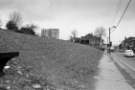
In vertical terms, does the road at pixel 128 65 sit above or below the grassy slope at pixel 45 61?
below

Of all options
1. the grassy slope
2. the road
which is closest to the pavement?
the grassy slope

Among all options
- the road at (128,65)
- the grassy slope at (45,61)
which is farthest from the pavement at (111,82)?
the road at (128,65)

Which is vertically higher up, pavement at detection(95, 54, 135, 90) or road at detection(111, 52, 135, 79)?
pavement at detection(95, 54, 135, 90)

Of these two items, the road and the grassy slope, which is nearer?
the grassy slope

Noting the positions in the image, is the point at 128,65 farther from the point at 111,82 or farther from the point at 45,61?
the point at 45,61

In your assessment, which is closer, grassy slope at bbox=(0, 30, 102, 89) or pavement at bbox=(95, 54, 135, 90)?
grassy slope at bbox=(0, 30, 102, 89)

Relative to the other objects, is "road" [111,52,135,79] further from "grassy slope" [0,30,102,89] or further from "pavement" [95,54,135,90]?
"grassy slope" [0,30,102,89]

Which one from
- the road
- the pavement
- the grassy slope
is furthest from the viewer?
the road

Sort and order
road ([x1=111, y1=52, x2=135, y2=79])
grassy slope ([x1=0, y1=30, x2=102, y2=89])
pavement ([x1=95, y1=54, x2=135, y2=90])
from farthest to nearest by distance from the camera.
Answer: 1. road ([x1=111, y1=52, x2=135, y2=79])
2. pavement ([x1=95, y1=54, x2=135, y2=90])
3. grassy slope ([x1=0, y1=30, x2=102, y2=89])

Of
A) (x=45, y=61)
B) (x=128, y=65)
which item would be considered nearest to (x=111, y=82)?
(x=45, y=61)

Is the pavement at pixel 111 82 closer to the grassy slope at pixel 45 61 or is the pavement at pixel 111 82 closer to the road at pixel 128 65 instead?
the grassy slope at pixel 45 61

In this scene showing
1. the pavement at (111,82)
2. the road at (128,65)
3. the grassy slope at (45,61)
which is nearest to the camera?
the grassy slope at (45,61)

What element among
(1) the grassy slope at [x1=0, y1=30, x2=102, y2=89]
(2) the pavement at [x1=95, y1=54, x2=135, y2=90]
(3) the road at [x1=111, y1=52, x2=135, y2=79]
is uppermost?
(1) the grassy slope at [x1=0, y1=30, x2=102, y2=89]

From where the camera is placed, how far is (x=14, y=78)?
15.1 ft
